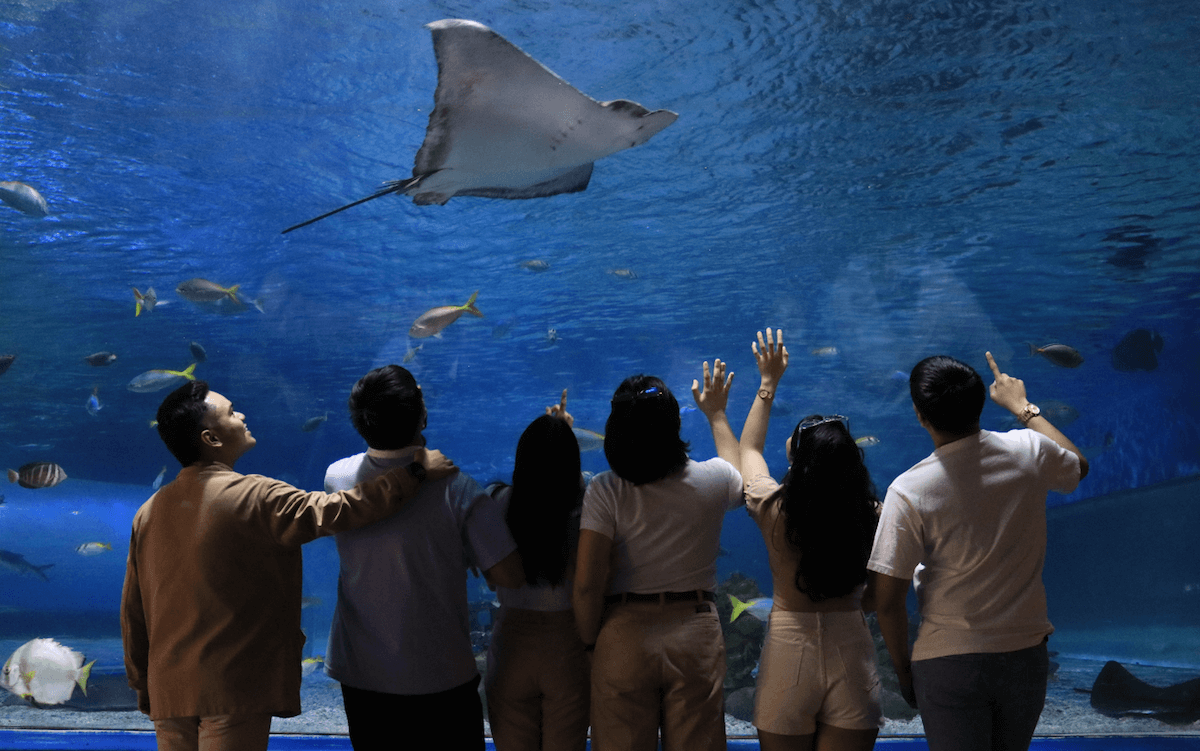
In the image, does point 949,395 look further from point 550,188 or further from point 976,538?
point 550,188

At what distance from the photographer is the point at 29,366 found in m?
14.1

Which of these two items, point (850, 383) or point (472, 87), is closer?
point (472, 87)

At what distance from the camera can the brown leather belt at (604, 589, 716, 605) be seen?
2.36 metres

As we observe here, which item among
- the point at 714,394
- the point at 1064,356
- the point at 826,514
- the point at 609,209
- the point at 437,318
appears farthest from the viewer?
the point at 609,209

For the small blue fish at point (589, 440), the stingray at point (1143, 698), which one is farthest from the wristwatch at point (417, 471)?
the stingray at point (1143, 698)

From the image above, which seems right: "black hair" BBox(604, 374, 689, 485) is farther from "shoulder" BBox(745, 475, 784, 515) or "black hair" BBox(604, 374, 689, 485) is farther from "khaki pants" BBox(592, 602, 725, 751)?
"khaki pants" BBox(592, 602, 725, 751)

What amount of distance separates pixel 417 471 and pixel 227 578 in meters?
0.75

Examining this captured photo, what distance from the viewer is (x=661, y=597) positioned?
2.35 meters

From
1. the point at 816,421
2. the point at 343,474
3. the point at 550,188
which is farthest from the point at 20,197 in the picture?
the point at 816,421

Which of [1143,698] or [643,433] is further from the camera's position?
[1143,698]

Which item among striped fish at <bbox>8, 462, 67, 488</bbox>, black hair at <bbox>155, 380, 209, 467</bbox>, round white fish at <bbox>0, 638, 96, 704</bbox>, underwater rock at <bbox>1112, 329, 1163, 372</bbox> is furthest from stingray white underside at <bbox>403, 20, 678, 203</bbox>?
underwater rock at <bbox>1112, 329, 1163, 372</bbox>

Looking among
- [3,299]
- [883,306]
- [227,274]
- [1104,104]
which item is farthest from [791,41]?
[3,299]

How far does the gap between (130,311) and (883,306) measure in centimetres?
1526

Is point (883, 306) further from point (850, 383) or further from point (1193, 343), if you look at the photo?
point (1193, 343)
